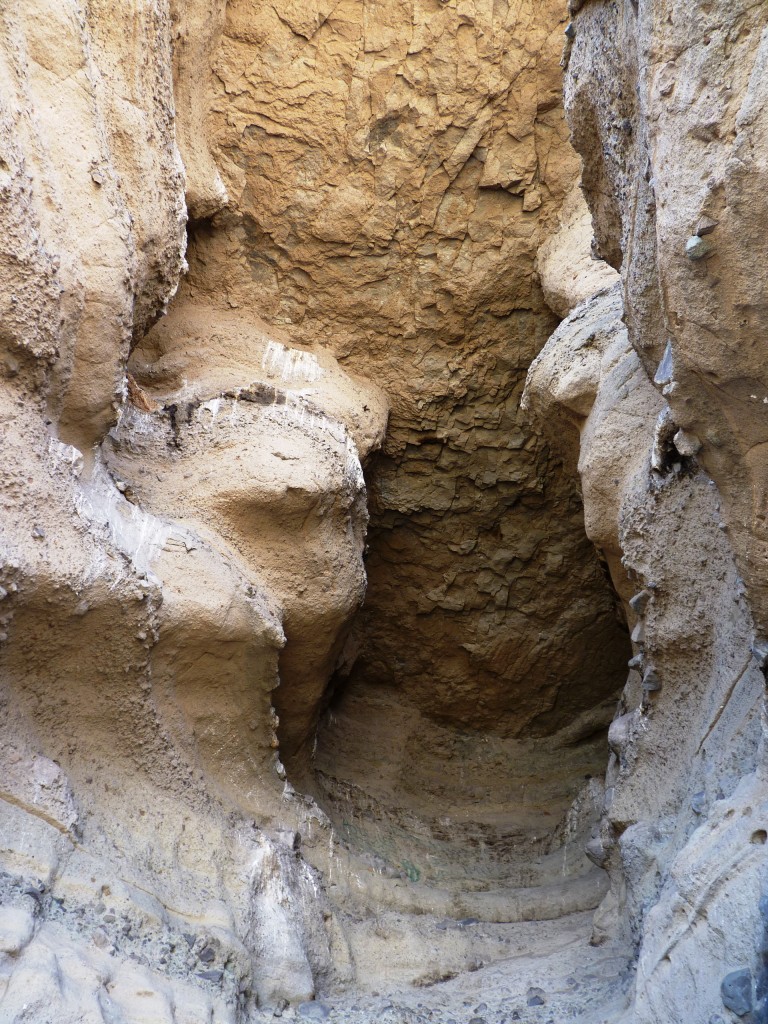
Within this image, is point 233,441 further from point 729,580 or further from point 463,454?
point 729,580

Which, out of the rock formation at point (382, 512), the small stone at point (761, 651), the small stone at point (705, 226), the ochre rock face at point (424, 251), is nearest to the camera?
the small stone at point (705, 226)

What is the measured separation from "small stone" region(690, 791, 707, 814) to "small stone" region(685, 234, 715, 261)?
1.14 meters

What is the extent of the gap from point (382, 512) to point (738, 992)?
258cm

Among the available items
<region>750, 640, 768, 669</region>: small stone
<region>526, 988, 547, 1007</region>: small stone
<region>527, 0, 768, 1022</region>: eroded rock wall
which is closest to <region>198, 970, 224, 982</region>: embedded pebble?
<region>526, 988, 547, 1007</region>: small stone

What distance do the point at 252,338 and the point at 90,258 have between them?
1.14 m

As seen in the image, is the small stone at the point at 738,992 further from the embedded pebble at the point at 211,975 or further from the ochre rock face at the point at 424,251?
the ochre rock face at the point at 424,251

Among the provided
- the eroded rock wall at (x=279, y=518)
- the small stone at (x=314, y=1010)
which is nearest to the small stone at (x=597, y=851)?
Answer: the eroded rock wall at (x=279, y=518)

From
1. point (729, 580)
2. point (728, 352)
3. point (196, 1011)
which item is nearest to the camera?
point (728, 352)

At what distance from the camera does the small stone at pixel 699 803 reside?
2.13 metres

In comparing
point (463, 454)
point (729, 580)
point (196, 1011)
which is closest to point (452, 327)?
point (463, 454)

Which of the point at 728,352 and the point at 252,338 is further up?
the point at 728,352

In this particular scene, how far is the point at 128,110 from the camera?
2.68 metres

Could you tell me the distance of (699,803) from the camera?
214 cm

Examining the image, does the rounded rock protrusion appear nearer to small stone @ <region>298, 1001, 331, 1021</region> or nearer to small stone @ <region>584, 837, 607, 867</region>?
small stone @ <region>584, 837, 607, 867</region>
